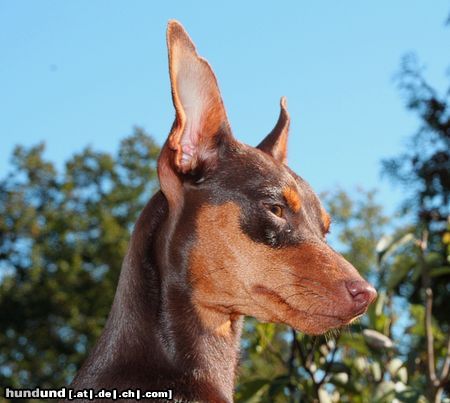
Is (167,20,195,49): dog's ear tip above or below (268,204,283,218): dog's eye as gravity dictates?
above

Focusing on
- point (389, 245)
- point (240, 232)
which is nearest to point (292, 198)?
point (240, 232)

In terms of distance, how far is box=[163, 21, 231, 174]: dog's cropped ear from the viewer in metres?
3.47

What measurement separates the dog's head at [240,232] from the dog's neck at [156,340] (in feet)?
0.29

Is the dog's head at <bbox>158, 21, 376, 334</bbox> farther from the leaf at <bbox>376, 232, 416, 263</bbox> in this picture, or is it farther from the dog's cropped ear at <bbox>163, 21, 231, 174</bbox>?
the leaf at <bbox>376, 232, 416, 263</bbox>

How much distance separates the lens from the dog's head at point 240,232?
10.6 feet

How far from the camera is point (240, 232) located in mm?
3357

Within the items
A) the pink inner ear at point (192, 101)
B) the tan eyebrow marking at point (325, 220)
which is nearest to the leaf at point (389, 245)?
the tan eyebrow marking at point (325, 220)

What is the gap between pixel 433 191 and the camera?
447 inches

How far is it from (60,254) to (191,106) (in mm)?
26696

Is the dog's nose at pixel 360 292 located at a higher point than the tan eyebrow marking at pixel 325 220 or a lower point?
lower

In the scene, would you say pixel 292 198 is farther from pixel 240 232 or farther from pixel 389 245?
pixel 389 245

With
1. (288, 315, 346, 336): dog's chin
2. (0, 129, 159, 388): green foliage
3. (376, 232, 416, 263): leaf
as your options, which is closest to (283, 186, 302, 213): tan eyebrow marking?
(288, 315, 346, 336): dog's chin

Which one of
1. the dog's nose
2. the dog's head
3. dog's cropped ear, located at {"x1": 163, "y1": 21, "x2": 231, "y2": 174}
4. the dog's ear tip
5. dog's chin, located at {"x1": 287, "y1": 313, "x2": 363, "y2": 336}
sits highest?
the dog's ear tip

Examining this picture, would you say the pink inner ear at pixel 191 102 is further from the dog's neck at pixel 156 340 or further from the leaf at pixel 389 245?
the leaf at pixel 389 245
